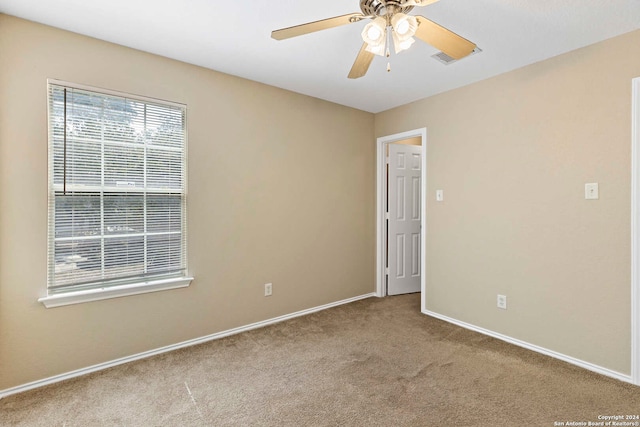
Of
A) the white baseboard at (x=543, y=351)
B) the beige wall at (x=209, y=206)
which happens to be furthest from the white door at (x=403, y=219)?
the white baseboard at (x=543, y=351)

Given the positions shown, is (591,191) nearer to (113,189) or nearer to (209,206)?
(209,206)

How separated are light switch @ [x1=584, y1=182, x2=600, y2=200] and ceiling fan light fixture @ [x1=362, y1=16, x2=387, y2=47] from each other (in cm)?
198

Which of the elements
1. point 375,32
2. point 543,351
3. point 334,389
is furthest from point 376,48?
point 543,351

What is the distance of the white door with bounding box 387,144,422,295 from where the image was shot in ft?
13.8

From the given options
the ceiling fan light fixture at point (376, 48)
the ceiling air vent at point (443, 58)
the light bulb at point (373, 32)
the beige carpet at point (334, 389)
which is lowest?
the beige carpet at point (334, 389)

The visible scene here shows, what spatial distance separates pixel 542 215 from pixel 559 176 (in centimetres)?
33

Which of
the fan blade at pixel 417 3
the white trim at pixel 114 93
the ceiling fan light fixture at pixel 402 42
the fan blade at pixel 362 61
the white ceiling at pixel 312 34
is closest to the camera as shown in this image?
the fan blade at pixel 417 3

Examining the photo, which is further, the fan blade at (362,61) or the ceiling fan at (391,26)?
the fan blade at (362,61)

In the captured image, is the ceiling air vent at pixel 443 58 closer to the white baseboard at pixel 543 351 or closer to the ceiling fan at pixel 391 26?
the ceiling fan at pixel 391 26

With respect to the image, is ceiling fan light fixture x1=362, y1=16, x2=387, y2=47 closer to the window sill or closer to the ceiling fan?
the ceiling fan

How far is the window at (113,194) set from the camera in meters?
2.23

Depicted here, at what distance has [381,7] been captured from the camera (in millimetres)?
1567

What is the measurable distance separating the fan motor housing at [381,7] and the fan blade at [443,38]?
100 mm

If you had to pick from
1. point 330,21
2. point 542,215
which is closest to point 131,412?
point 330,21
